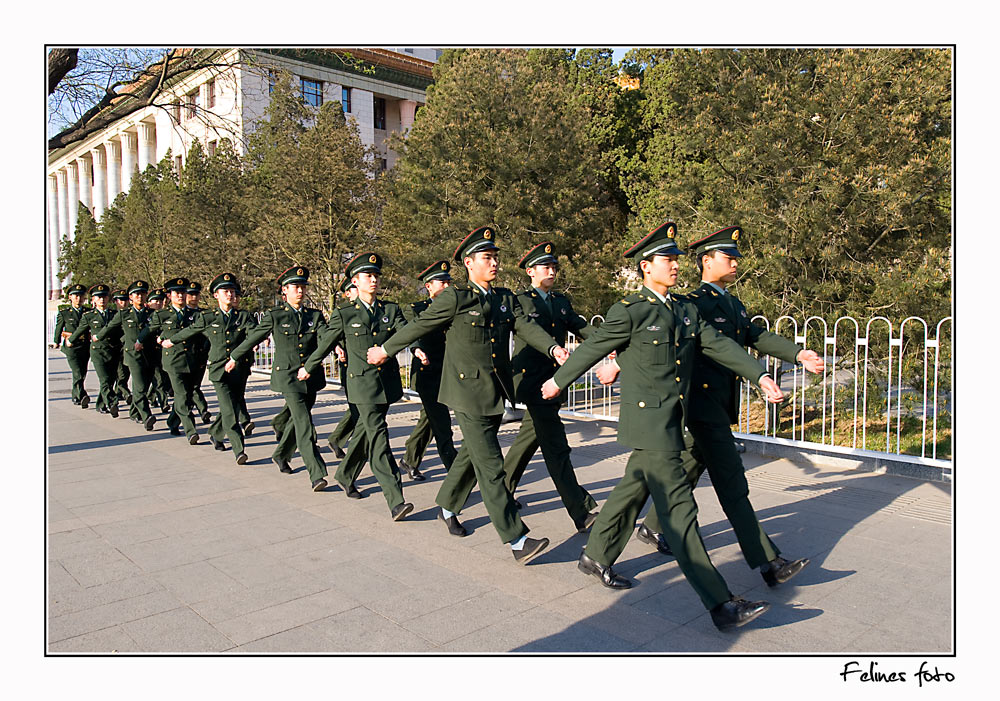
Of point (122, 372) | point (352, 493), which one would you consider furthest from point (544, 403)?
point (122, 372)

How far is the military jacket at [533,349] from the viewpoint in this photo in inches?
236

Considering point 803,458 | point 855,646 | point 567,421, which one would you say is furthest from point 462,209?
point 855,646

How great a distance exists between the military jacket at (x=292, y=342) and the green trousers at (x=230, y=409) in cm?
126

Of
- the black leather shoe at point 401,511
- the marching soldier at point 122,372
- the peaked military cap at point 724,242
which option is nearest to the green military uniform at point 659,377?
the peaked military cap at point 724,242

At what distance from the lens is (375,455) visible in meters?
6.15

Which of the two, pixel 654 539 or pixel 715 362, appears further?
pixel 654 539

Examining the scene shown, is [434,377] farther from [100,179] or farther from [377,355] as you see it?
[100,179]

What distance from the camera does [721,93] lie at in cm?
1030

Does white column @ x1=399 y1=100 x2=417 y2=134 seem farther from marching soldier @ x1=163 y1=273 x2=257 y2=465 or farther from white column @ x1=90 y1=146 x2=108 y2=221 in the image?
marching soldier @ x1=163 y1=273 x2=257 y2=465

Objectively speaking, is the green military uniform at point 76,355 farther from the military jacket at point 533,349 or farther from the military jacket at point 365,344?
the military jacket at point 533,349

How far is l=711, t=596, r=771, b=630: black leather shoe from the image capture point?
152 inches

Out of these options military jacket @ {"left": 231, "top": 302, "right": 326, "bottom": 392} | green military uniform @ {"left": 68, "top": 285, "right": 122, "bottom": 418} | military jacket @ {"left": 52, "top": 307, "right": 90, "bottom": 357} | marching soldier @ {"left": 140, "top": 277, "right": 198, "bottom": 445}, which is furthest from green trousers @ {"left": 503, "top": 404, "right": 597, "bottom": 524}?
military jacket @ {"left": 52, "top": 307, "right": 90, "bottom": 357}

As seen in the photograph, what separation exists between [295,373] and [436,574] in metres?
3.22

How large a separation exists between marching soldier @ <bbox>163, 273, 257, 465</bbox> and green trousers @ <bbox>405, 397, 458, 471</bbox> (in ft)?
6.68
